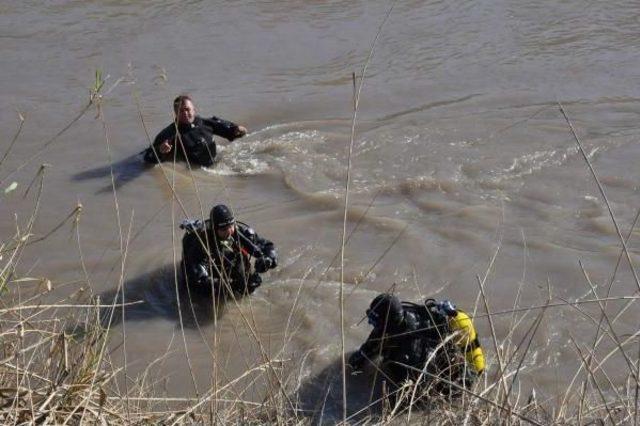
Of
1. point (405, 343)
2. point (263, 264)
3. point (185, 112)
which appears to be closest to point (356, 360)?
point (405, 343)

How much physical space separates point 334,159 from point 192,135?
1282 mm

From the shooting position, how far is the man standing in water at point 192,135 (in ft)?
25.5

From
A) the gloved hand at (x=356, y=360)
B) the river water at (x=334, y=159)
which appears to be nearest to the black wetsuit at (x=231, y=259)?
the river water at (x=334, y=159)

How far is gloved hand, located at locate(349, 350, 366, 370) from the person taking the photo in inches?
204

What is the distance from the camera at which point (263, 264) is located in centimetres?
606

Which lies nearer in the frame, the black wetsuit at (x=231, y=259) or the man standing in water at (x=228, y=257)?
the man standing in water at (x=228, y=257)

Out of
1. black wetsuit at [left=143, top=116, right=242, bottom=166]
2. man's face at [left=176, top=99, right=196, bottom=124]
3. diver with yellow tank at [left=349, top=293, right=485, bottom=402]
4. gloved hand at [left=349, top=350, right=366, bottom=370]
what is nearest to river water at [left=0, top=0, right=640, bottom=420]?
black wetsuit at [left=143, top=116, right=242, bottom=166]

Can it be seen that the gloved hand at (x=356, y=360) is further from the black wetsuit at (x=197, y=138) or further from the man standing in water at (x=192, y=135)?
the black wetsuit at (x=197, y=138)

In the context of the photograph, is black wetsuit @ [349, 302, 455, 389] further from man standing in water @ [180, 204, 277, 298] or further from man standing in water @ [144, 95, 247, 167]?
man standing in water @ [144, 95, 247, 167]

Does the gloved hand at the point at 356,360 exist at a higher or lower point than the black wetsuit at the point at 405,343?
lower

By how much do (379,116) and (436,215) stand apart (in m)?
2.10

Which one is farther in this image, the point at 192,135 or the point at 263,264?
the point at 192,135

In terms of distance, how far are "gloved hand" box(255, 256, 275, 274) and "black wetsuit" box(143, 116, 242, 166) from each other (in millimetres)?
2053

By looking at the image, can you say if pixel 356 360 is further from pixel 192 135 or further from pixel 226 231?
pixel 192 135
